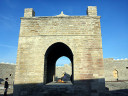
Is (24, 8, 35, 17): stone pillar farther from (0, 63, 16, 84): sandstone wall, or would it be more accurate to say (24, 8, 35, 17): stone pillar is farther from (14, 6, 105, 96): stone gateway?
(0, 63, 16, 84): sandstone wall

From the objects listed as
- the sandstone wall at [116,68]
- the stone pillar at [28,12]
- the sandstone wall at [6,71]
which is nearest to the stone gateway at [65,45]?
the stone pillar at [28,12]

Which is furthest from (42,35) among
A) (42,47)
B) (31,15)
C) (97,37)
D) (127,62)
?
(127,62)

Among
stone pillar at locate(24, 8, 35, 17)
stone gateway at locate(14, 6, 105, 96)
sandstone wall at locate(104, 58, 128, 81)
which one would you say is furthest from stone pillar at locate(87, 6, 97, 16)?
sandstone wall at locate(104, 58, 128, 81)

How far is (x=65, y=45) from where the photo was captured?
23.5 ft

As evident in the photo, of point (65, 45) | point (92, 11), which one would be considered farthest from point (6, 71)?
point (92, 11)

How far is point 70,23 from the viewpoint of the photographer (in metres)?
7.30

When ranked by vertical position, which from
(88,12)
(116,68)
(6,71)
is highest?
(88,12)

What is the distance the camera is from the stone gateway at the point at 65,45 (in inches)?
259

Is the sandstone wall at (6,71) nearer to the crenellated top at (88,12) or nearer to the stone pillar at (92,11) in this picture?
the crenellated top at (88,12)

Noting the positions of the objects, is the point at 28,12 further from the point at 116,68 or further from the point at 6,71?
the point at 116,68

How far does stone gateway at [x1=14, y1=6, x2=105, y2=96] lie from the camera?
659 cm

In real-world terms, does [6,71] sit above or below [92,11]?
below

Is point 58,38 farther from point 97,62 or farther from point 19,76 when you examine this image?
point 19,76

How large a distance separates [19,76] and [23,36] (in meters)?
2.23
